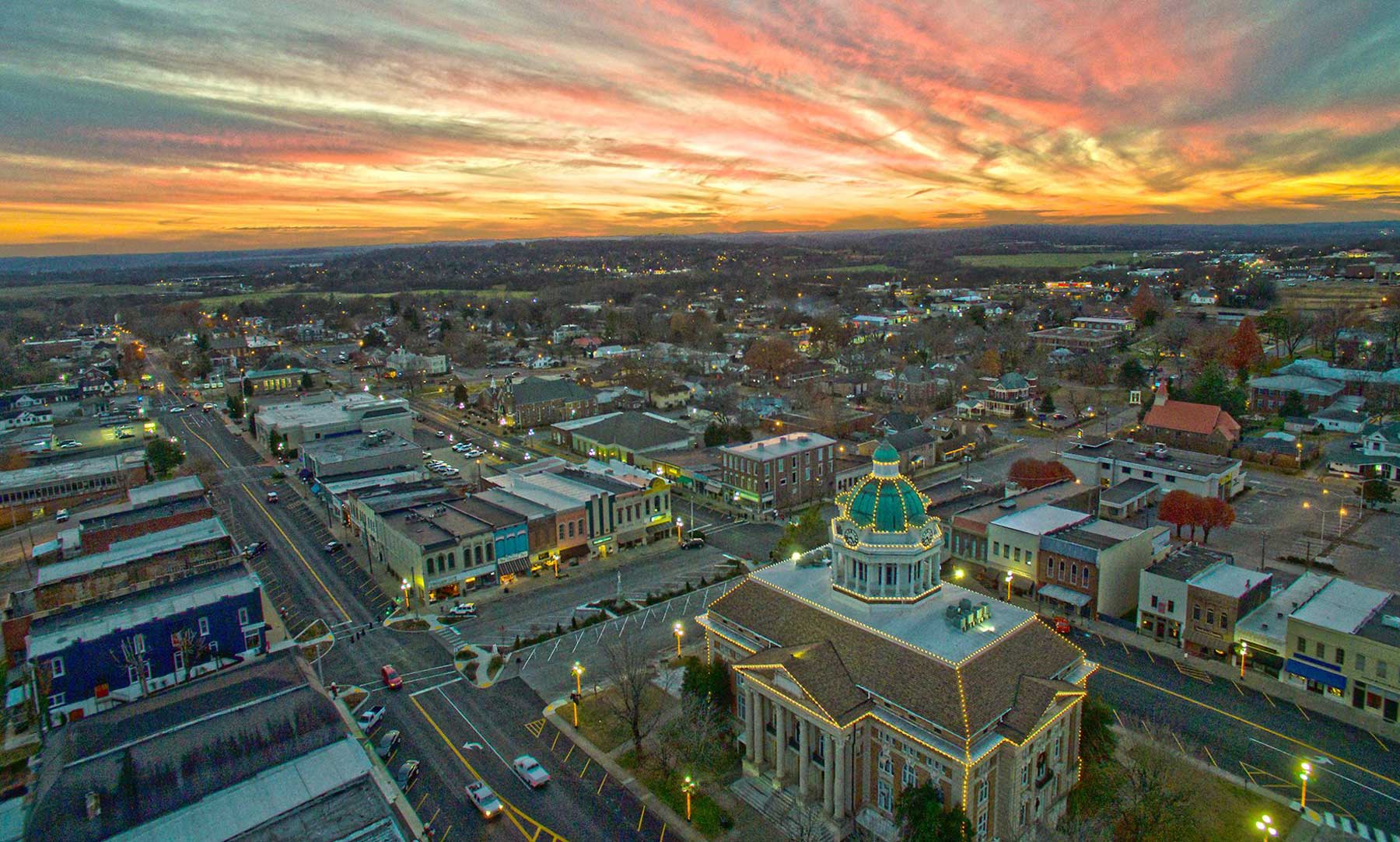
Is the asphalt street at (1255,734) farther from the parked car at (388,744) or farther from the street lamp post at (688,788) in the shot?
the parked car at (388,744)

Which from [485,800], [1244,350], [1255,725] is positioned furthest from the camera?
[1244,350]

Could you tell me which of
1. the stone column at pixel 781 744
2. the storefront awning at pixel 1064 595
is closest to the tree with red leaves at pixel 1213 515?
the storefront awning at pixel 1064 595

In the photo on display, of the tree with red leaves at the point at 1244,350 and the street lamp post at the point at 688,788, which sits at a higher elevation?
the tree with red leaves at the point at 1244,350

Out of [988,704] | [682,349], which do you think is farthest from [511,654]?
[682,349]

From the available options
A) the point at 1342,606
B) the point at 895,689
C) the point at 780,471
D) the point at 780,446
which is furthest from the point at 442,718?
the point at 1342,606

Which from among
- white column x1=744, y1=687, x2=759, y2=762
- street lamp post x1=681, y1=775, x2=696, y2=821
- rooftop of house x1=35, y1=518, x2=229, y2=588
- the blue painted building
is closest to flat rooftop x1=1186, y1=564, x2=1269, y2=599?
white column x1=744, y1=687, x2=759, y2=762

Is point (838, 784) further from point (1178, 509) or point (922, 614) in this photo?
point (1178, 509)

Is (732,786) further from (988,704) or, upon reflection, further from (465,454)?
(465,454)
